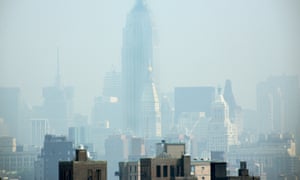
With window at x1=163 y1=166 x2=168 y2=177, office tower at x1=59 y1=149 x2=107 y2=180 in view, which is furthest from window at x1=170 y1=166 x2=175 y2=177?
office tower at x1=59 y1=149 x2=107 y2=180

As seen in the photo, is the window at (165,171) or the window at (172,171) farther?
the window at (172,171)

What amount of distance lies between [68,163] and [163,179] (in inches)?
325

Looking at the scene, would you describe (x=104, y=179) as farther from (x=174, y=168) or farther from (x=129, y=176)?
(x=129, y=176)

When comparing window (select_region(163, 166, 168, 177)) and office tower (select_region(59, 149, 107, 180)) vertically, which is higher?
window (select_region(163, 166, 168, 177))

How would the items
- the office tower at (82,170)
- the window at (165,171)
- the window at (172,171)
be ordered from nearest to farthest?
the office tower at (82,170), the window at (165,171), the window at (172,171)

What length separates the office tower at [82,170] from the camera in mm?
80188

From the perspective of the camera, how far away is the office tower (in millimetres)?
80188

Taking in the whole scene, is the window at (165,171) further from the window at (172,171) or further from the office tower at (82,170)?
the office tower at (82,170)

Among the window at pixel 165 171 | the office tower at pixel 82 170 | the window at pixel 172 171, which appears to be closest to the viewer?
the office tower at pixel 82 170

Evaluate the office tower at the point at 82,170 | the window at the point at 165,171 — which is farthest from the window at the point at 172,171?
the office tower at the point at 82,170

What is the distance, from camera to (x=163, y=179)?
289ft

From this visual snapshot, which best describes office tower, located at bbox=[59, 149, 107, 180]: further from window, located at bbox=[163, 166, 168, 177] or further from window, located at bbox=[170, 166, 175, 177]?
window, located at bbox=[170, 166, 175, 177]

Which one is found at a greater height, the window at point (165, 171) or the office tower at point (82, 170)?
the window at point (165, 171)

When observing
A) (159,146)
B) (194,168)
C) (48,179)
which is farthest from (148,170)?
(48,179)
